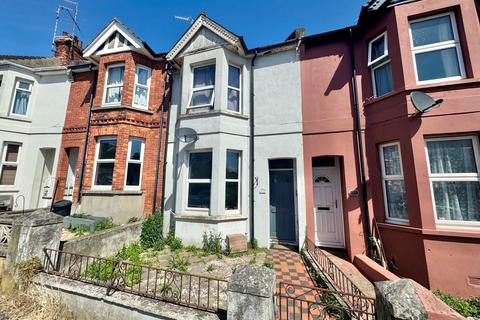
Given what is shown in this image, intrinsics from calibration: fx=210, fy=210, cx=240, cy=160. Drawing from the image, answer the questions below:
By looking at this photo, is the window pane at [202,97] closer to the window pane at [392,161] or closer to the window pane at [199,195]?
the window pane at [199,195]

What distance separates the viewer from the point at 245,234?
24.5ft

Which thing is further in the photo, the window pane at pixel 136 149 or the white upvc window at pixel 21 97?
the white upvc window at pixel 21 97

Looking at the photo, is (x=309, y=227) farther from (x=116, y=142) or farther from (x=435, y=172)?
(x=116, y=142)

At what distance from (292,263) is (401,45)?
6659 mm

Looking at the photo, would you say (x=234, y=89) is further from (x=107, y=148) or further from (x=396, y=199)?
(x=396, y=199)

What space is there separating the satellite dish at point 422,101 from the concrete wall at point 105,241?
9.15 metres

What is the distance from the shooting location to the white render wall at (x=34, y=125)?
985 cm

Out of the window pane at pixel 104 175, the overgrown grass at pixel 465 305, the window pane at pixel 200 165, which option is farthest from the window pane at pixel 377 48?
the window pane at pixel 104 175

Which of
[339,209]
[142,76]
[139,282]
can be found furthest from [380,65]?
[142,76]

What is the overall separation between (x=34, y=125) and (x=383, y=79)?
15.1 metres

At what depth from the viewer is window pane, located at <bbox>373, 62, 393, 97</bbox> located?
6121mm

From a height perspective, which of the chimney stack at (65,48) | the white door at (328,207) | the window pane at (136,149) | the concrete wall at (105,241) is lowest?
the concrete wall at (105,241)

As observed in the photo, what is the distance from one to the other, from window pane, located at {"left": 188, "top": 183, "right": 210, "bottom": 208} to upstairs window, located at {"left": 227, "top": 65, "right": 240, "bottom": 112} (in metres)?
3.17

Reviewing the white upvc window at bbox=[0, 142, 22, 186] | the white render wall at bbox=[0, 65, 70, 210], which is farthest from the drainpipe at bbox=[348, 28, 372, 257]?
the white upvc window at bbox=[0, 142, 22, 186]
